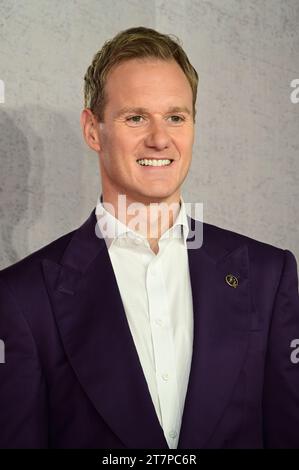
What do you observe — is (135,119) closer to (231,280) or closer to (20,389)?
(231,280)

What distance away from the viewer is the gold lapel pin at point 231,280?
1533 mm

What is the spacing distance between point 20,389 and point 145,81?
68 cm

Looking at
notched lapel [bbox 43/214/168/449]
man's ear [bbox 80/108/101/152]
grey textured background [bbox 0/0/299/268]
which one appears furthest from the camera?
grey textured background [bbox 0/0/299/268]

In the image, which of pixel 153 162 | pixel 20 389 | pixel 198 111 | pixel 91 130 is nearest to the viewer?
pixel 20 389

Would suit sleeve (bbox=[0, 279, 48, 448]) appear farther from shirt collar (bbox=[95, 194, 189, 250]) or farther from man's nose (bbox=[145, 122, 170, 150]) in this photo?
man's nose (bbox=[145, 122, 170, 150])

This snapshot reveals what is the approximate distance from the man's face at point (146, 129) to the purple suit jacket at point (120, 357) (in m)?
0.15

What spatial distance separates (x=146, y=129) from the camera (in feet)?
4.88

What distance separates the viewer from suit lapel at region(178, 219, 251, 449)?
54.2 inches

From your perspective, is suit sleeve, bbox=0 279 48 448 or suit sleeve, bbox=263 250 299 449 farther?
suit sleeve, bbox=263 250 299 449

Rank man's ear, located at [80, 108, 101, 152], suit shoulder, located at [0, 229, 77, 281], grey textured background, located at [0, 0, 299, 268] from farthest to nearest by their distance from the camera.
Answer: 1. grey textured background, located at [0, 0, 299, 268]
2. man's ear, located at [80, 108, 101, 152]
3. suit shoulder, located at [0, 229, 77, 281]

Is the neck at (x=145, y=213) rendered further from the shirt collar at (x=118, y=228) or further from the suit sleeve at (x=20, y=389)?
the suit sleeve at (x=20, y=389)

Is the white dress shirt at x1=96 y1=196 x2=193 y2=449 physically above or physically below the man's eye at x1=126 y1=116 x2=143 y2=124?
below

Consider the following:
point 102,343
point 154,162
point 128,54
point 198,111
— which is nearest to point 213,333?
point 102,343

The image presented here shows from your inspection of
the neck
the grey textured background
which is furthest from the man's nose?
the grey textured background
